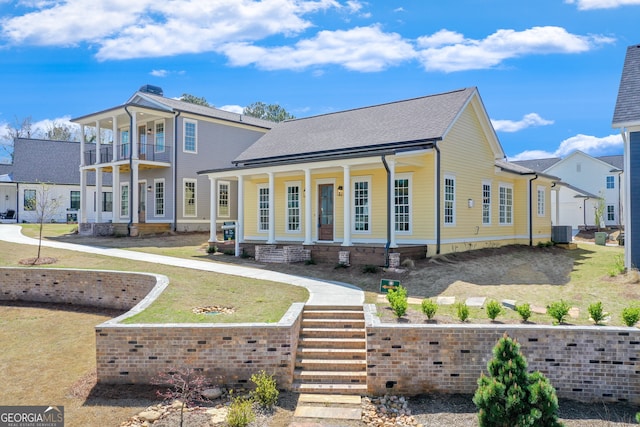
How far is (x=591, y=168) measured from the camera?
40.5 m

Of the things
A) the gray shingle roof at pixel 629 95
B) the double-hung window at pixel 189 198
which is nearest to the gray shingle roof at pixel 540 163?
the gray shingle roof at pixel 629 95

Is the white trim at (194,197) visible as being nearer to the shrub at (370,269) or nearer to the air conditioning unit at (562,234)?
the shrub at (370,269)

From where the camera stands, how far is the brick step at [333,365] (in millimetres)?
8086

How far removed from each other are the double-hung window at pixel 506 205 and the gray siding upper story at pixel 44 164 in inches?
1060

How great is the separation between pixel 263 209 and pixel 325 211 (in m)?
3.05

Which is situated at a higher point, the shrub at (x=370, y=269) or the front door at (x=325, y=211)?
the front door at (x=325, y=211)

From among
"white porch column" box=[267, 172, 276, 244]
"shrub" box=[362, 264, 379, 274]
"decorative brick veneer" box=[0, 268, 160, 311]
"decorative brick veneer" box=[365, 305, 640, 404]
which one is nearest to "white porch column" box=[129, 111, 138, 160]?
"white porch column" box=[267, 172, 276, 244]

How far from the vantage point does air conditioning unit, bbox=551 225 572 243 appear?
2270cm

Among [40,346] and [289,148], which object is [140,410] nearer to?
[40,346]

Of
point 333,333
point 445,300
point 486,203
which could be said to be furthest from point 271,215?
point 333,333

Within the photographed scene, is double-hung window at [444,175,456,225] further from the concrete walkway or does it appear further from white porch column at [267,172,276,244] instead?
white porch column at [267,172,276,244]

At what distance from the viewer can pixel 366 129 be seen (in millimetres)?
18328

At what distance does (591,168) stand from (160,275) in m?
39.4

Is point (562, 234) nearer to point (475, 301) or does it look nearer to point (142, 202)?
point (475, 301)
